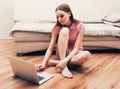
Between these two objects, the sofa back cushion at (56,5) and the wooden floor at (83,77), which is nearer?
the wooden floor at (83,77)

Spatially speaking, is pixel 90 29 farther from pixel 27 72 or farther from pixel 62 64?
pixel 27 72

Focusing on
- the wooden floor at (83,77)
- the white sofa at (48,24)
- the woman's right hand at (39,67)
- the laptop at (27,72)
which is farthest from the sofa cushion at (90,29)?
the laptop at (27,72)

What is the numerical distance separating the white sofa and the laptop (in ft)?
2.12

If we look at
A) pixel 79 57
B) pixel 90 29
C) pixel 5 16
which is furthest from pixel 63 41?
pixel 5 16

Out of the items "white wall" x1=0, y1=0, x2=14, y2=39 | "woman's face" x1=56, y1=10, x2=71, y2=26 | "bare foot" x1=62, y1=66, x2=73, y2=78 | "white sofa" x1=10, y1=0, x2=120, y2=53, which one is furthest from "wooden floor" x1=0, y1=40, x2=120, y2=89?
"white wall" x1=0, y1=0, x2=14, y2=39

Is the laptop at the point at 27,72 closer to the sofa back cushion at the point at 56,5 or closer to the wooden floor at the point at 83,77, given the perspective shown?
the wooden floor at the point at 83,77

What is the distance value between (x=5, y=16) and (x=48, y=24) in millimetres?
930

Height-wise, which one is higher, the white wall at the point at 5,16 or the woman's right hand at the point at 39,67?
the white wall at the point at 5,16

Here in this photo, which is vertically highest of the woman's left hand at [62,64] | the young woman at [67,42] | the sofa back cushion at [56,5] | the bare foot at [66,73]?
the sofa back cushion at [56,5]

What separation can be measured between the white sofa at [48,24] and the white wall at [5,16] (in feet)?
1.05

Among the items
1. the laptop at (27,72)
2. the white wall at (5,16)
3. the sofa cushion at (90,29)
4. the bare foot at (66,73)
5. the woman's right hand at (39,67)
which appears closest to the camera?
the laptop at (27,72)

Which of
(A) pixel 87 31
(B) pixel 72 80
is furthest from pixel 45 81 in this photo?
(A) pixel 87 31

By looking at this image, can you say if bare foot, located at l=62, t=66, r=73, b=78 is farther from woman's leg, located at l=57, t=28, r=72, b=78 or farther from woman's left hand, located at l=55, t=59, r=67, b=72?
woman's leg, located at l=57, t=28, r=72, b=78

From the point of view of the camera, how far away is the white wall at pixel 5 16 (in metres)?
3.34
